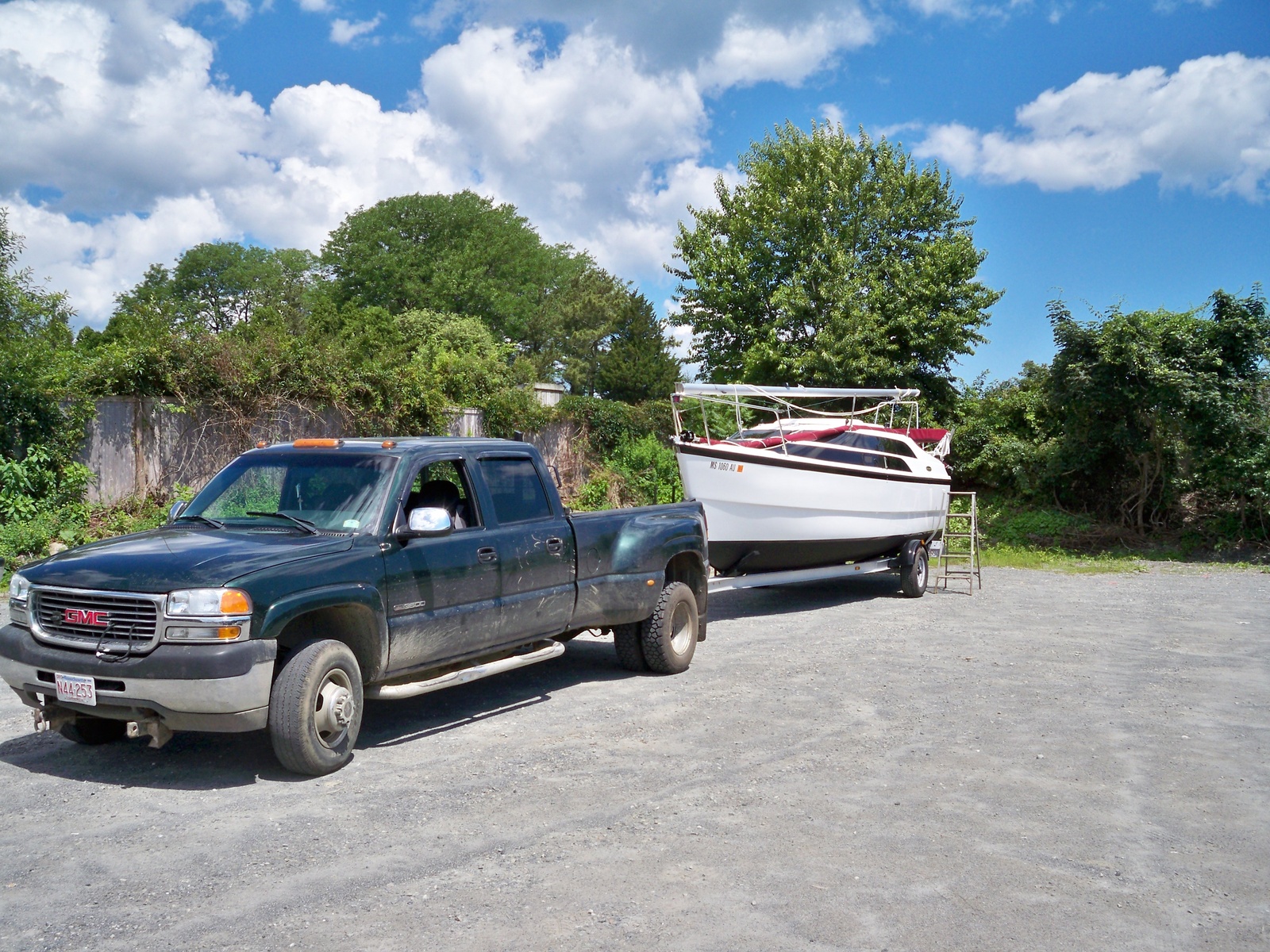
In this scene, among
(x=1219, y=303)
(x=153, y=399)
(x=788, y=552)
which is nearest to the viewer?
(x=788, y=552)

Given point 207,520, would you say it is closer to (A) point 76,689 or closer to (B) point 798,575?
(A) point 76,689

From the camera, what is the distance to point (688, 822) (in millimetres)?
5266

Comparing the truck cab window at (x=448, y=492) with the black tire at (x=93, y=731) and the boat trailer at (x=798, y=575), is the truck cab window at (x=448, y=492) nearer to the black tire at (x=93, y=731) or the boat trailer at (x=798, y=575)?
the black tire at (x=93, y=731)

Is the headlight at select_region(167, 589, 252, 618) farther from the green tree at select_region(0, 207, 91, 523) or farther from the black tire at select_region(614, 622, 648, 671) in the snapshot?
the green tree at select_region(0, 207, 91, 523)

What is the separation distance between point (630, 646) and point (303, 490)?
10.9ft

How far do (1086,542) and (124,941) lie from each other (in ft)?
72.2

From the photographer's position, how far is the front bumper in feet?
17.8

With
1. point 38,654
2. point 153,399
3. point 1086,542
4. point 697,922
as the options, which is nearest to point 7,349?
point 153,399

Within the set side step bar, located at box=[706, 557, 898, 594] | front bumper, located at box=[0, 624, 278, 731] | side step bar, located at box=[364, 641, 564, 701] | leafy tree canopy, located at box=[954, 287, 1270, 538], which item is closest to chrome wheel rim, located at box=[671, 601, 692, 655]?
side step bar, located at box=[364, 641, 564, 701]

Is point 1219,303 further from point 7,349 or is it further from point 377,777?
point 7,349

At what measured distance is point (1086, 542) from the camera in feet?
73.8

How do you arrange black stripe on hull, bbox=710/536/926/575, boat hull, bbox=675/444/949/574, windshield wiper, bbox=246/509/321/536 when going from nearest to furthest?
windshield wiper, bbox=246/509/321/536 → boat hull, bbox=675/444/949/574 → black stripe on hull, bbox=710/536/926/575

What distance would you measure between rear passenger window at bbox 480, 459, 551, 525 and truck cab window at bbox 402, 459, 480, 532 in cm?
18

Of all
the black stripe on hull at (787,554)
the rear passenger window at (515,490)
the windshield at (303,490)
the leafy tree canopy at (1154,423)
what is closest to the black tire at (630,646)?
the rear passenger window at (515,490)
